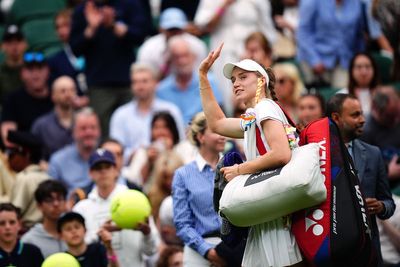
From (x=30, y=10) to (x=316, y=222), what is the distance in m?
11.0

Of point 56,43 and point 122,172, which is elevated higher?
point 56,43

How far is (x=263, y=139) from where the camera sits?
8.01 meters

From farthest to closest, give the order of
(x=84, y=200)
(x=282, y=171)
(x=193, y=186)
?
1. (x=84, y=200)
2. (x=193, y=186)
3. (x=282, y=171)

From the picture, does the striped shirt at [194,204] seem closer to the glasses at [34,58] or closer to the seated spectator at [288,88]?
the seated spectator at [288,88]

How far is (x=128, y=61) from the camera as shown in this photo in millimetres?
15281

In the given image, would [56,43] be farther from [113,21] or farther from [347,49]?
[347,49]

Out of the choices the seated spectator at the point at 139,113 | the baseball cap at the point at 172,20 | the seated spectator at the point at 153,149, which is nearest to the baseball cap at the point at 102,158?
the seated spectator at the point at 153,149

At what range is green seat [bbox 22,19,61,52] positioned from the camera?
1750 centimetres

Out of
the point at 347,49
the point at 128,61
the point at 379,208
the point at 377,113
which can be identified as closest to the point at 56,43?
the point at 128,61

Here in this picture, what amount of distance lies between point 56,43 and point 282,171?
33.6ft

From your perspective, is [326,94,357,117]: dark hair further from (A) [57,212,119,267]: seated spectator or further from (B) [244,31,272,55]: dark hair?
(B) [244,31,272,55]: dark hair

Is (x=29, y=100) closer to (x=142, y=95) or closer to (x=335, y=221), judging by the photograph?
(x=142, y=95)

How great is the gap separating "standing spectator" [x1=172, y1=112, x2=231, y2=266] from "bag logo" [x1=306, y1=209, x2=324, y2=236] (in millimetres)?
1793

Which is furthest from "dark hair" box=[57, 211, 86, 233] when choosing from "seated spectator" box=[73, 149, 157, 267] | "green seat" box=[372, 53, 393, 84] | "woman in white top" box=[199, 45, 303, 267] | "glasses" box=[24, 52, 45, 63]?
"green seat" box=[372, 53, 393, 84]
